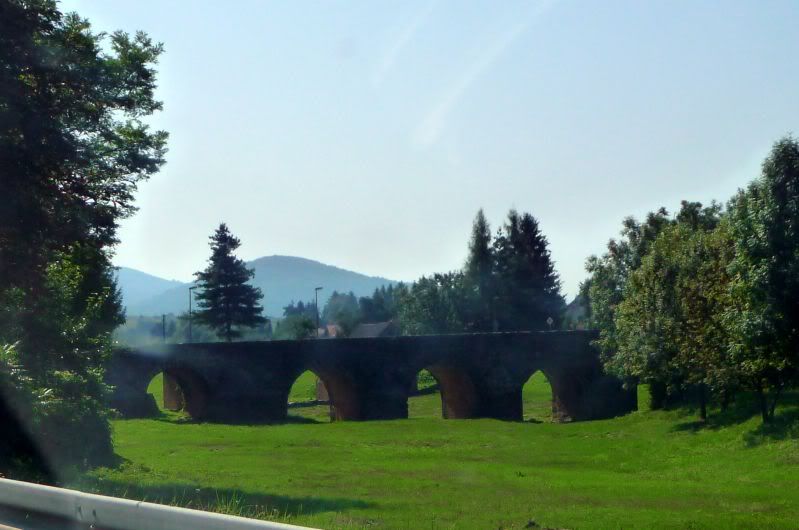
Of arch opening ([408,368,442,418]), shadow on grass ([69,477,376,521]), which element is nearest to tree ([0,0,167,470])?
shadow on grass ([69,477,376,521])

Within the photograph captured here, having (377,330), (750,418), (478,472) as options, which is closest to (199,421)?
(750,418)

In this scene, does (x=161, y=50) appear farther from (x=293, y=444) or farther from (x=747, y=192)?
(x=293, y=444)

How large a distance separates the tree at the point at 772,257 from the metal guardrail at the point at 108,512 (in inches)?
607

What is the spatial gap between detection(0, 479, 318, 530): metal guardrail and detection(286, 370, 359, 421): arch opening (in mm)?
38032

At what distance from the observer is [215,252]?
73.4 m

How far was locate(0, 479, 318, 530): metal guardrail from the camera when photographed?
5477 mm

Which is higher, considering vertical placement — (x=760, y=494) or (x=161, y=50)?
(x=161, y=50)

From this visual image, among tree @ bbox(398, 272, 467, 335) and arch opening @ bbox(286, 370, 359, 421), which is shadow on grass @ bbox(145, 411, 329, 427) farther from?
tree @ bbox(398, 272, 467, 335)

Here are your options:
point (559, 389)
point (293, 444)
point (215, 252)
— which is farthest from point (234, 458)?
point (215, 252)

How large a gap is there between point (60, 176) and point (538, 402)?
156 feet

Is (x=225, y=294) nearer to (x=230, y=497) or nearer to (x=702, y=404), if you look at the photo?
(x=702, y=404)

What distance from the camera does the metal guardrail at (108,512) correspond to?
548cm

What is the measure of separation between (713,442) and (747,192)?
38.1ft

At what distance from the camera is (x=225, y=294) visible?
238ft
